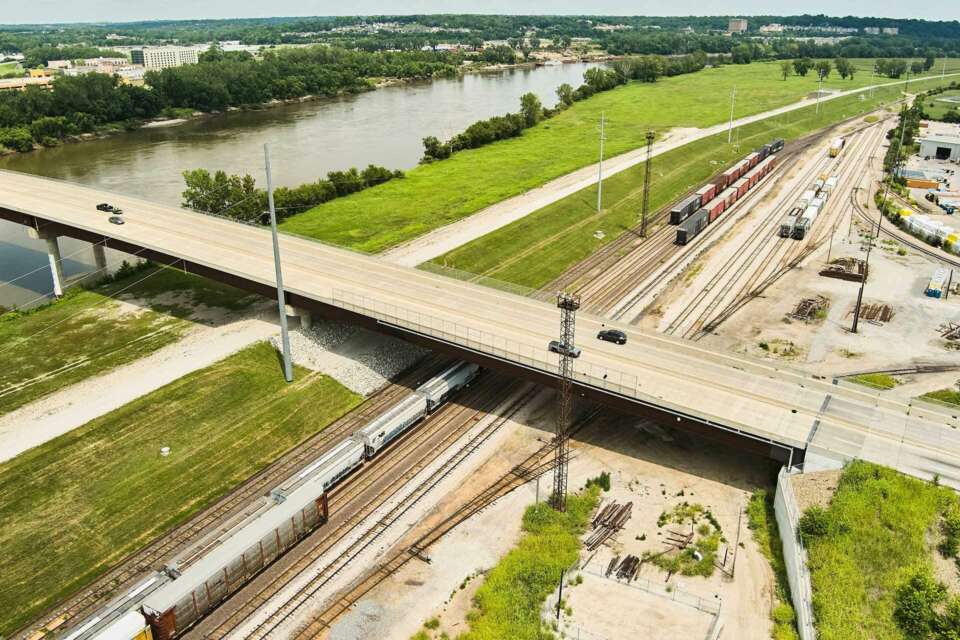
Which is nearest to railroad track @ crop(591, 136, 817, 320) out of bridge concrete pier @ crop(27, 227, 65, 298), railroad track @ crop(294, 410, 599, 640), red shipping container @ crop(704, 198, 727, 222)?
red shipping container @ crop(704, 198, 727, 222)

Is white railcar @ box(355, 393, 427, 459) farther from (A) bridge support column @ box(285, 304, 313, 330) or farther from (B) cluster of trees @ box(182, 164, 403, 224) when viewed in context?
(B) cluster of trees @ box(182, 164, 403, 224)

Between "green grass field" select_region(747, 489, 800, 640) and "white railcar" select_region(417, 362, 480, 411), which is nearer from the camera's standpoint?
"green grass field" select_region(747, 489, 800, 640)

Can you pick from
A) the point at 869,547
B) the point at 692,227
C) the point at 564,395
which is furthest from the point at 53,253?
the point at 869,547

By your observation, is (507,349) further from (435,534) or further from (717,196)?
(717,196)

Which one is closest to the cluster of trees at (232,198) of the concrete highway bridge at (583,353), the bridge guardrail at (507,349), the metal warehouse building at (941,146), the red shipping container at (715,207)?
the concrete highway bridge at (583,353)

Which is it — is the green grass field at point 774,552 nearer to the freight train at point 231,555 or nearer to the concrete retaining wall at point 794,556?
the concrete retaining wall at point 794,556

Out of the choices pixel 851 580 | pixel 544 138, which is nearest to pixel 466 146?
pixel 544 138
